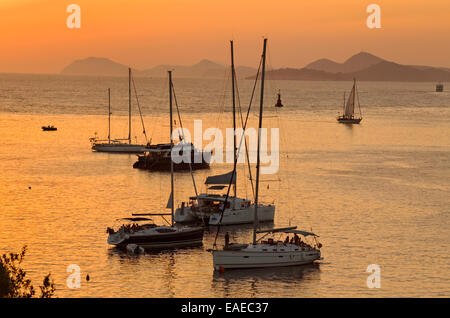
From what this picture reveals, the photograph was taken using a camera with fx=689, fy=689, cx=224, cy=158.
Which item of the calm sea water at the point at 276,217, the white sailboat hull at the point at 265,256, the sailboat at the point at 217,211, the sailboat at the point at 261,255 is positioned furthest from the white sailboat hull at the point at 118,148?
the white sailboat hull at the point at 265,256

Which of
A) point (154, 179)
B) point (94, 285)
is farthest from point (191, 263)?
point (154, 179)

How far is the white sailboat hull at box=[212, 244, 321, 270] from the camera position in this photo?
39.9 meters

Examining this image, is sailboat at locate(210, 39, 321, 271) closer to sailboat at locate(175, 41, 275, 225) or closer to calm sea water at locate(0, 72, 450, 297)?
calm sea water at locate(0, 72, 450, 297)

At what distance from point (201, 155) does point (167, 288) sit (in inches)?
1940

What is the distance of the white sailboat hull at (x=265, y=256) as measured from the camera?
131 feet

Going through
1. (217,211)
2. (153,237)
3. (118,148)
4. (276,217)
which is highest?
(118,148)

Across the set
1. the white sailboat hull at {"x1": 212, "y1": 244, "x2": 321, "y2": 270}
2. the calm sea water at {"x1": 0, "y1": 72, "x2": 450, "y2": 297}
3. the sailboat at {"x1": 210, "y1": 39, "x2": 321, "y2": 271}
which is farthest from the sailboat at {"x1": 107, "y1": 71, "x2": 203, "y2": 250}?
the white sailboat hull at {"x1": 212, "y1": 244, "x2": 321, "y2": 270}

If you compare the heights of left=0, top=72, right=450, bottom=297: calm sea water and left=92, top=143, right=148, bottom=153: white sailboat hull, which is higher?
left=92, top=143, right=148, bottom=153: white sailboat hull

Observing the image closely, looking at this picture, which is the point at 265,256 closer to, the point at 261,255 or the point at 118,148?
the point at 261,255

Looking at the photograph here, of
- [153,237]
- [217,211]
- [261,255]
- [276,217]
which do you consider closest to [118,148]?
[276,217]

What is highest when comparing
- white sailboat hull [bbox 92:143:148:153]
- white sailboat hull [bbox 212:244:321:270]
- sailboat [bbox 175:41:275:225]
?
white sailboat hull [bbox 92:143:148:153]

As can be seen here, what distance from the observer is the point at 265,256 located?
1591 inches

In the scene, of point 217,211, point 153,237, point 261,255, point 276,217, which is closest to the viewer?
point 261,255
